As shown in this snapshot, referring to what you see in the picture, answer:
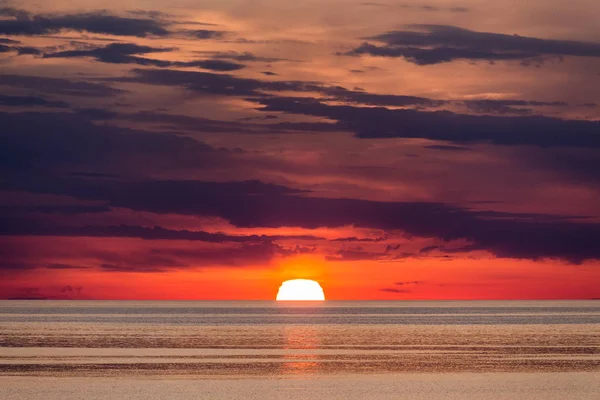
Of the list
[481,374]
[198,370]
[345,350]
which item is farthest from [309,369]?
[345,350]

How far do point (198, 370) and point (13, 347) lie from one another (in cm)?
2702

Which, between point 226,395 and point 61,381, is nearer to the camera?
point 226,395

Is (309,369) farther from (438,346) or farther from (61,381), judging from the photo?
(438,346)

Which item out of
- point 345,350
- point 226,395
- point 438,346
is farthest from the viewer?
point 438,346

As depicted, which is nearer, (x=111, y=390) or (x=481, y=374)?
(x=111, y=390)

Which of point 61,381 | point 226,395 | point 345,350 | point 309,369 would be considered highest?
point 345,350

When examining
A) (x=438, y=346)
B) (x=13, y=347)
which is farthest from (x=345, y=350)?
(x=13, y=347)

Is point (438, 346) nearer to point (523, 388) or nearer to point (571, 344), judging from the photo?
point (571, 344)

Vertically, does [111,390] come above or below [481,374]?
below

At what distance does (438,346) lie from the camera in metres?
75.9

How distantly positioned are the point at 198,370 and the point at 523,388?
56.8 ft

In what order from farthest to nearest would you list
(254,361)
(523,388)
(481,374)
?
(254,361), (481,374), (523,388)

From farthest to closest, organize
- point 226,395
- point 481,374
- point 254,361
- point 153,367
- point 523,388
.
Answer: point 254,361, point 153,367, point 481,374, point 523,388, point 226,395

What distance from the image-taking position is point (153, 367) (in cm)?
5328
